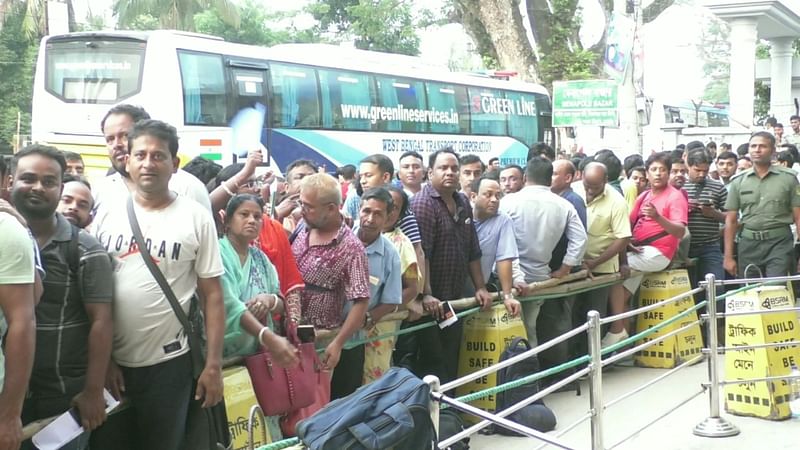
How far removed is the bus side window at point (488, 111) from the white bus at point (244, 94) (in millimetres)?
469

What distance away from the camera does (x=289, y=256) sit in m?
4.60

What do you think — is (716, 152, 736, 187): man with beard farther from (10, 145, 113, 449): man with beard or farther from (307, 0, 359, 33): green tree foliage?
(307, 0, 359, 33): green tree foliage

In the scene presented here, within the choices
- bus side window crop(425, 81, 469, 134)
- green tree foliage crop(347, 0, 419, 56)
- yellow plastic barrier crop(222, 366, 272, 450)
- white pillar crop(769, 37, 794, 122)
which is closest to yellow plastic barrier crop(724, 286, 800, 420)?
yellow plastic barrier crop(222, 366, 272, 450)

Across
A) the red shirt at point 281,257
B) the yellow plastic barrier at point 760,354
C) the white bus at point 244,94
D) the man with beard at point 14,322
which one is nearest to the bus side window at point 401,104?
the white bus at point 244,94

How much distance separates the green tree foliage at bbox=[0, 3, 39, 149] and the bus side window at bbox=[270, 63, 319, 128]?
17.0 meters

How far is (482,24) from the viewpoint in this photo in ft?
72.5

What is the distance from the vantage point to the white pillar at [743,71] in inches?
770

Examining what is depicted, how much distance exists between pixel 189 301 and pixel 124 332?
264mm

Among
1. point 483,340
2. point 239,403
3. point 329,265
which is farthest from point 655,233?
point 239,403

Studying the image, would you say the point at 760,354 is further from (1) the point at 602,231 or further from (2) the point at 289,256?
(2) the point at 289,256

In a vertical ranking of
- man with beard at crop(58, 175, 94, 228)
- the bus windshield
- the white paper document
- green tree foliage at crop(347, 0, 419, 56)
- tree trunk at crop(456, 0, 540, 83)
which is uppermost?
green tree foliage at crop(347, 0, 419, 56)

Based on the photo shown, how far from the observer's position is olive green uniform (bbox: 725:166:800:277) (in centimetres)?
773

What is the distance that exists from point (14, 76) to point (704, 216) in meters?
27.7

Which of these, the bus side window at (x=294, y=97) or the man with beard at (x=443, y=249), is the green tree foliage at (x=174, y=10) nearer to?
the bus side window at (x=294, y=97)
